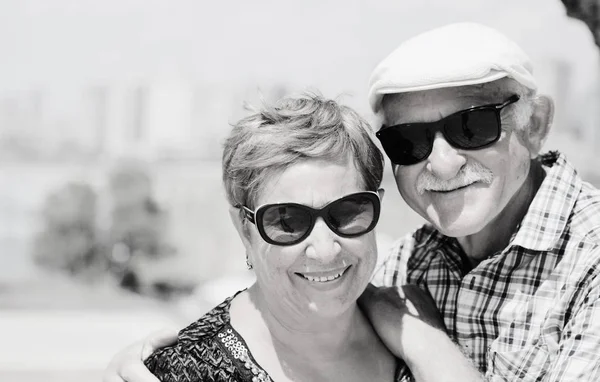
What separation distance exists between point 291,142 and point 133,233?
46.9m

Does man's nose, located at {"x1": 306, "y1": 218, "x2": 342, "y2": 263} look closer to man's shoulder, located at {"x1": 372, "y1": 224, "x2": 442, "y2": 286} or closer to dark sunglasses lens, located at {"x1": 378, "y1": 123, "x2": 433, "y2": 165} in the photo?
dark sunglasses lens, located at {"x1": 378, "y1": 123, "x2": 433, "y2": 165}

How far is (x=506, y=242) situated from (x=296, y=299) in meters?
0.80

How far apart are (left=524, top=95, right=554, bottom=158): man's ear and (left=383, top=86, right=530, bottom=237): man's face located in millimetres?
72

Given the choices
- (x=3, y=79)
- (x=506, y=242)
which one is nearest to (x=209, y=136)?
(x=3, y=79)

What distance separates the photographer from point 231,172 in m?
2.10

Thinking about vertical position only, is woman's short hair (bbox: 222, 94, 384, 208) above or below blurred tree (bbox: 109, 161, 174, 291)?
above

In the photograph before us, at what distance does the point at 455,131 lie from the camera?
2295 millimetres

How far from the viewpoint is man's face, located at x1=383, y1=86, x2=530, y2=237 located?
2302 mm

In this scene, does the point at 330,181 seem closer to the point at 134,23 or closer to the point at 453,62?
the point at 453,62

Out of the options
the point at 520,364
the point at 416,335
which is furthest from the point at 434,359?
the point at 520,364

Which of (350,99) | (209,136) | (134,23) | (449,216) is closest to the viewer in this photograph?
(350,99)

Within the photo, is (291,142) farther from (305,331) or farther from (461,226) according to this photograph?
(461,226)

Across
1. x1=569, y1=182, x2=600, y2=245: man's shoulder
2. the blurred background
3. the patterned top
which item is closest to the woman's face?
the patterned top

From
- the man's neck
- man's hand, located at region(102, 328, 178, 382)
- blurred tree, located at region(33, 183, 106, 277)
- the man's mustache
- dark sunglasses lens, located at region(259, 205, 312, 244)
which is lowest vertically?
blurred tree, located at region(33, 183, 106, 277)
